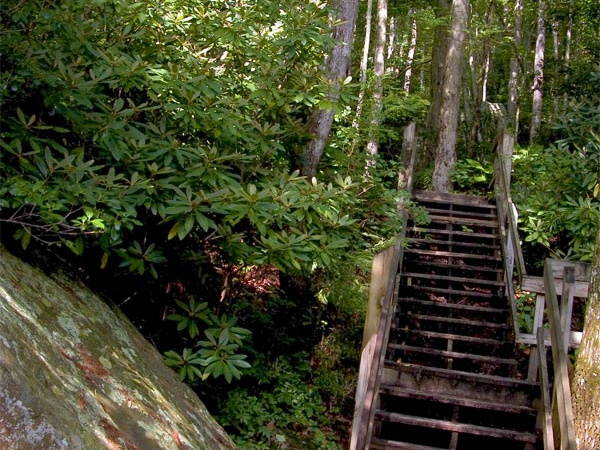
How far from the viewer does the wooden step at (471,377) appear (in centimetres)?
617

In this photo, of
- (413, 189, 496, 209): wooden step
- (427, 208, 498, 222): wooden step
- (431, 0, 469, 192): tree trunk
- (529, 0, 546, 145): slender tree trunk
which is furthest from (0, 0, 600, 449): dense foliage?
(529, 0, 546, 145): slender tree trunk

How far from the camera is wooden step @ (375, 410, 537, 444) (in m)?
5.63

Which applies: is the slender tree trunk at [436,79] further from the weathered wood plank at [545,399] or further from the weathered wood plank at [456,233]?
the weathered wood plank at [545,399]

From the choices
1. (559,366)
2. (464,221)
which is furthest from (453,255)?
(559,366)

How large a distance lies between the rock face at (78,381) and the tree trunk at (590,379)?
2.38 m

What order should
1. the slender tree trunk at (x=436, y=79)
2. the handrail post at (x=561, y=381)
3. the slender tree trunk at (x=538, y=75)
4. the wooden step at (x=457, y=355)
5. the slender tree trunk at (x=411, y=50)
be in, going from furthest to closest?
1. the slender tree trunk at (x=411, y=50)
2. the slender tree trunk at (x=436, y=79)
3. the slender tree trunk at (x=538, y=75)
4. the wooden step at (x=457, y=355)
5. the handrail post at (x=561, y=381)

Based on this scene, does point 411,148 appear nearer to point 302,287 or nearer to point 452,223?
point 452,223

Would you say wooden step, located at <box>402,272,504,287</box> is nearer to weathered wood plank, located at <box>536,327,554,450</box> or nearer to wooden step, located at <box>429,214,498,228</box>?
wooden step, located at <box>429,214,498,228</box>

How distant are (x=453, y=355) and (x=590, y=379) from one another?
2.77 m

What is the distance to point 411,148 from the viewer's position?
399 inches

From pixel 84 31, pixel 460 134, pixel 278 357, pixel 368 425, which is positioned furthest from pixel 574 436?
pixel 460 134

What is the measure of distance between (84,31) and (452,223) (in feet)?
21.6

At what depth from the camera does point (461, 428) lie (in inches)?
228

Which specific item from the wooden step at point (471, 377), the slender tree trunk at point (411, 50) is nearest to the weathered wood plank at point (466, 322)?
the wooden step at point (471, 377)
